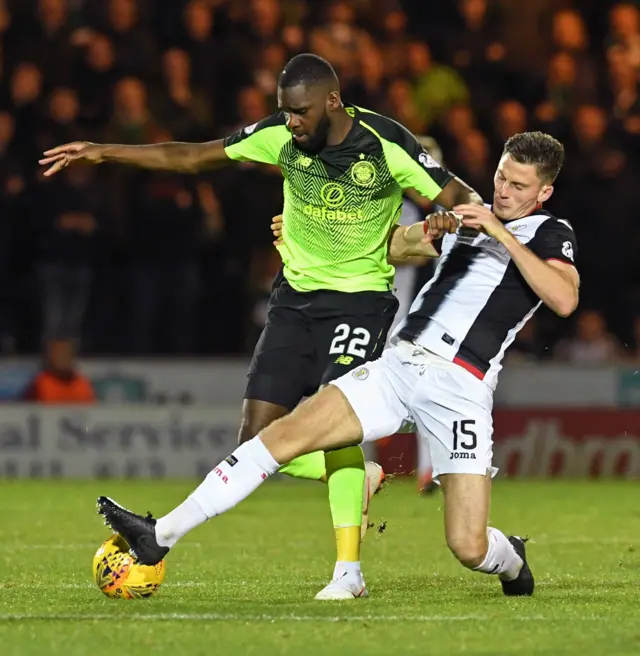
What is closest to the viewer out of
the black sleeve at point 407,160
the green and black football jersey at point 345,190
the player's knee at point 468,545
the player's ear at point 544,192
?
the player's knee at point 468,545

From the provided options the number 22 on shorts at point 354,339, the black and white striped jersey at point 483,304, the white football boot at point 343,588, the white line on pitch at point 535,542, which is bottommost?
the white line on pitch at point 535,542

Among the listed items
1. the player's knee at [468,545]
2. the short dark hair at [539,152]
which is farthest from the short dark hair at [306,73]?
the player's knee at [468,545]

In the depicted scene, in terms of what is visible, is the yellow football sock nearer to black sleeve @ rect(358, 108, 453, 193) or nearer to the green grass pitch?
the green grass pitch

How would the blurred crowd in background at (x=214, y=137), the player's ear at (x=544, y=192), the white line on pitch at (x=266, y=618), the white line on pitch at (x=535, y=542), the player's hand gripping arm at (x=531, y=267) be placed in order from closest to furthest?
the white line on pitch at (x=266, y=618) < the player's hand gripping arm at (x=531, y=267) < the player's ear at (x=544, y=192) < the white line on pitch at (x=535, y=542) < the blurred crowd in background at (x=214, y=137)

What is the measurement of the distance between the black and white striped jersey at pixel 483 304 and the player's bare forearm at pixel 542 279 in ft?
0.98

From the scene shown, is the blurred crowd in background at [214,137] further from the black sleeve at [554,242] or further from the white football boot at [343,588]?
the white football boot at [343,588]

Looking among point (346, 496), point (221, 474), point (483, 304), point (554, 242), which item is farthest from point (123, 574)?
point (554, 242)

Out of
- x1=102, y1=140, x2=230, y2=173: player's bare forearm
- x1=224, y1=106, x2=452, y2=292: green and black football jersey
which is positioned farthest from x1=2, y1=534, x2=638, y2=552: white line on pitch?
x1=102, y1=140, x2=230, y2=173: player's bare forearm

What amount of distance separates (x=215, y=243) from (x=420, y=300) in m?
7.85

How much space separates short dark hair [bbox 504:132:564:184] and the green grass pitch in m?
1.84

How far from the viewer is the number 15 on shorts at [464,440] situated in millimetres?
6688

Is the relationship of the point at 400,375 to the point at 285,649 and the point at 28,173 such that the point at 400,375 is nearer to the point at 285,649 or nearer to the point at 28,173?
the point at 285,649

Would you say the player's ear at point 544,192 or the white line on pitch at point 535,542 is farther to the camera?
the white line on pitch at point 535,542

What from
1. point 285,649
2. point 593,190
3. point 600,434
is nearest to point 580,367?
point 600,434
